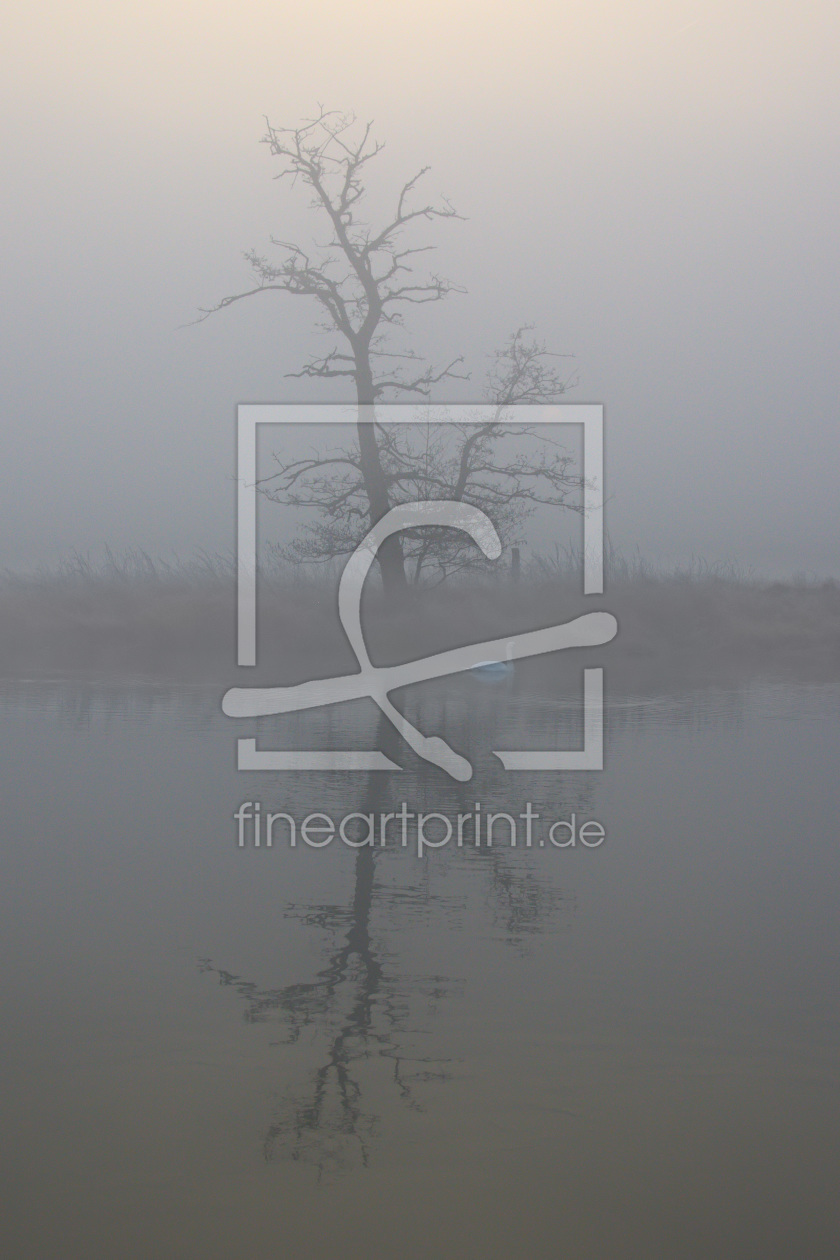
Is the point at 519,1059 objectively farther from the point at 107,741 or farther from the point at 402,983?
the point at 107,741

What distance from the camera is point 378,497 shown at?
2161 cm

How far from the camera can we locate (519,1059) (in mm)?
3648

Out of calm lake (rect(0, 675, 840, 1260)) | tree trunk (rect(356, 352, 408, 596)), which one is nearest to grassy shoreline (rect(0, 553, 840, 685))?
tree trunk (rect(356, 352, 408, 596))

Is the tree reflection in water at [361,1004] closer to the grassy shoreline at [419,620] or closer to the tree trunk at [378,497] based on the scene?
the grassy shoreline at [419,620]

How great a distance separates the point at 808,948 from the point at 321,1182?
8.70 feet

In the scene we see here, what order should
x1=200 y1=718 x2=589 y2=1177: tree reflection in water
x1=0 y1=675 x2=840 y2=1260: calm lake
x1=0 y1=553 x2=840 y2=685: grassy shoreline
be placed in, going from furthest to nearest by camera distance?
1. x1=0 y1=553 x2=840 y2=685: grassy shoreline
2. x1=200 y1=718 x2=589 y2=1177: tree reflection in water
3. x1=0 y1=675 x2=840 y2=1260: calm lake

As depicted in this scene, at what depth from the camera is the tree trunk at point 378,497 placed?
844 inches

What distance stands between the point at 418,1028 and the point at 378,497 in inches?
714

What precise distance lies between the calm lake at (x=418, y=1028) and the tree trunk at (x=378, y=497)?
1374cm

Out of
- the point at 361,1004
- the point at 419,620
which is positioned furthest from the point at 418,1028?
the point at 419,620

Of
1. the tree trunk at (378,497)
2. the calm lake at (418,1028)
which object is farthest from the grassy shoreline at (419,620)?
the calm lake at (418,1028)

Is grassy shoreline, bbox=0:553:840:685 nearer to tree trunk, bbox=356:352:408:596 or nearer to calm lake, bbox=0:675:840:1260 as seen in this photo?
tree trunk, bbox=356:352:408:596

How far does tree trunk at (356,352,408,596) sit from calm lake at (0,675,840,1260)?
13.7 m

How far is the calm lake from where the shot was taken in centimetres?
285
